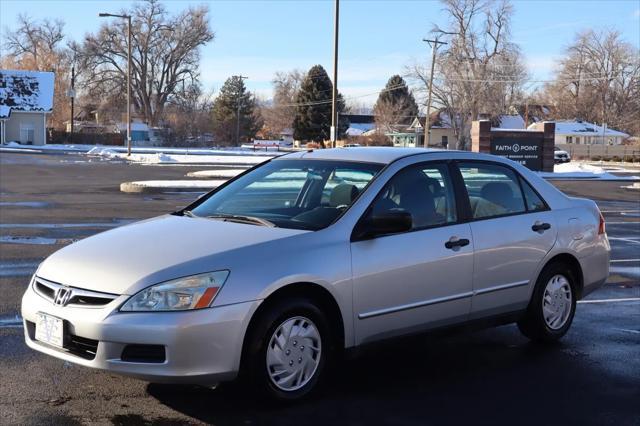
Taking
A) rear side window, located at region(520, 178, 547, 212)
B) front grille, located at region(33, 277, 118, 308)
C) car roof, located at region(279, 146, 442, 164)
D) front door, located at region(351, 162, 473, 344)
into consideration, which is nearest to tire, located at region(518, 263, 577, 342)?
rear side window, located at region(520, 178, 547, 212)

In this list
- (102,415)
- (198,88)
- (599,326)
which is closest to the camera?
(102,415)

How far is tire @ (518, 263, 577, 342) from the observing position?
6.12m

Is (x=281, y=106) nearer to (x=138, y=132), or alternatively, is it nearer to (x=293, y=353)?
(x=138, y=132)

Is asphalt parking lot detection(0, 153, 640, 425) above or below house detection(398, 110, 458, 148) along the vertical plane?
below

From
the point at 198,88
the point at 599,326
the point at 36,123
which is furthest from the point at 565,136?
the point at 599,326

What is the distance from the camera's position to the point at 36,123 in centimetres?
7300

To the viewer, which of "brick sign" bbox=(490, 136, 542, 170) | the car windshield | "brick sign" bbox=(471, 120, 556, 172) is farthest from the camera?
"brick sign" bbox=(490, 136, 542, 170)

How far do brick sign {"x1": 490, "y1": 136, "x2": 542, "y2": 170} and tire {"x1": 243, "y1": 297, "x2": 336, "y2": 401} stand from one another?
1287 inches

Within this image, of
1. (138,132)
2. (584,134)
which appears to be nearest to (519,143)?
(138,132)

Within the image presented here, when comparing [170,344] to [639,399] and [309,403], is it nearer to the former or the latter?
[309,403]

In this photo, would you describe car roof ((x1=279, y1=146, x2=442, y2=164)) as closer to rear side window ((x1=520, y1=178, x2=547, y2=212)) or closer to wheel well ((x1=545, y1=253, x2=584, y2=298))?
rear side window ((x1=520, y1=178, x2=547, y2=212))

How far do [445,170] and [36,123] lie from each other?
73.9m

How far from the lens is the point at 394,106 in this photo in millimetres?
100875

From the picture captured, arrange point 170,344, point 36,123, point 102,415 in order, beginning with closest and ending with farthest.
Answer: point 170,344 → point 102,415 → point 36,123
